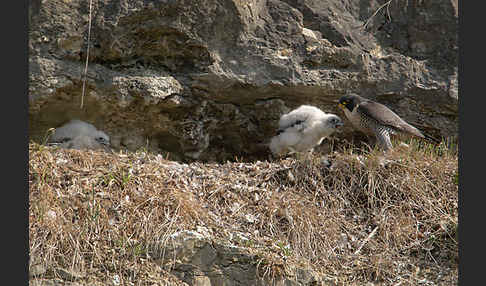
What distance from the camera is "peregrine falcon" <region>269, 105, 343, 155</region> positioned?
6871 mm

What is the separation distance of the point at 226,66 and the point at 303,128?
3.79ft

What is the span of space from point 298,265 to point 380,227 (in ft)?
3.39

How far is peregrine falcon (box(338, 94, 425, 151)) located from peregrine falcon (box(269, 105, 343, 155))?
237mm

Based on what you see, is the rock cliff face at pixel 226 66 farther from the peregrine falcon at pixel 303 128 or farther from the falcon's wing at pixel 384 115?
the falcon's wing at pixel 384 115

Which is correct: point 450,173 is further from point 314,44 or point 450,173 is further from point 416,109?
point 314,44

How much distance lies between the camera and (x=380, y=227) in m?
5.41

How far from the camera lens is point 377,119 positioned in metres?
6.59

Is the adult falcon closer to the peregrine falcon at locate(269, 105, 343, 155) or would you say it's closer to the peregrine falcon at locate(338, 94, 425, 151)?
the peregrine falcon at locate(338, 94, 425, 151)

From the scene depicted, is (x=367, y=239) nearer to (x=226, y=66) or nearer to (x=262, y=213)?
(x=262, y=213)

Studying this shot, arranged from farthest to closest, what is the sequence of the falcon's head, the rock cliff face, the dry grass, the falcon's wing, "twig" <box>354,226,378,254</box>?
the falcon's head
the falcon's wing
the rock cliff face
"twig" <box>354,226,378,254</box>
the dry grass

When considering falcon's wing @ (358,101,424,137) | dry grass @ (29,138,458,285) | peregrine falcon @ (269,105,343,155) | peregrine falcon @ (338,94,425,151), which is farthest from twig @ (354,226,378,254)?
peregrine falcon @ (269,105,343,155)

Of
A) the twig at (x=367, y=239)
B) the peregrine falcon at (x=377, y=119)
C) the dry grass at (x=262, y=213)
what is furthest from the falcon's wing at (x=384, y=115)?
the twig at (x=367, y=239)

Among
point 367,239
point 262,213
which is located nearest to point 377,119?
point 367,239

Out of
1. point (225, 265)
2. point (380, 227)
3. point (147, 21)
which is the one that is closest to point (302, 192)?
point (380, 227)
